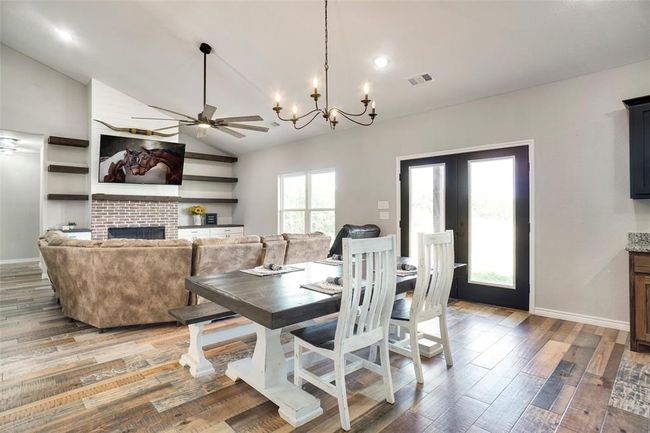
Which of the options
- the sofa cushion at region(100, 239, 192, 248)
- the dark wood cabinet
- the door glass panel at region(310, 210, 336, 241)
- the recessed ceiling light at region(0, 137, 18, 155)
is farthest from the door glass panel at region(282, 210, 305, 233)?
the recessed ceiling light at region(0, 137, 18, 155)

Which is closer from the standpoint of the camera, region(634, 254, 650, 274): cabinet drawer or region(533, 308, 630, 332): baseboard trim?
region(634, 254, 650, 274): cabinet drawer

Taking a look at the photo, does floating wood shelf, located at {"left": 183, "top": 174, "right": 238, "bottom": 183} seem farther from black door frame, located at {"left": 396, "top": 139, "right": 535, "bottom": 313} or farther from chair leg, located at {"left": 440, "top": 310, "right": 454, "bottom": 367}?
chair leg, located at {"left": 440, "top": 310, "right": 454, "bottom": 367}

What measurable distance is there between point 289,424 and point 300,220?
523cm

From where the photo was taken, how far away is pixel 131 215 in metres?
6.34

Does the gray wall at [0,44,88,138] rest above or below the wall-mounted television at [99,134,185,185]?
above

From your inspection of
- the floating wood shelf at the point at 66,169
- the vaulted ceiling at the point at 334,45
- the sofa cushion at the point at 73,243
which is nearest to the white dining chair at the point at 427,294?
the vaulted ceiling at the point at 334,45

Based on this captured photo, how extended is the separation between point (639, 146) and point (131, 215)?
24.0ft

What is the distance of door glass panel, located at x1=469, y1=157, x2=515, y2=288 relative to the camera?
412 centimetres

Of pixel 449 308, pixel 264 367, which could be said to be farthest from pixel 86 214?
pixel 449 308

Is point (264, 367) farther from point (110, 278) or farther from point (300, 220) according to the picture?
point (300, 220)

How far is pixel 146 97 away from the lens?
627cm

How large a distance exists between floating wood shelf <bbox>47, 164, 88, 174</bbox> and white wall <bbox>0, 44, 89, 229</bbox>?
0.21 m

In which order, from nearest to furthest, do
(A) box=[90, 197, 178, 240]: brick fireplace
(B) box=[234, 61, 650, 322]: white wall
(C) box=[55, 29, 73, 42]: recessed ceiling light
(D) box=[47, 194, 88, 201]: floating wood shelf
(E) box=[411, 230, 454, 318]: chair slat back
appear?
(E) box=[411, 230, 454, 318]: chair slat back < (B) box=[234, 61, 650, 322]: white wall < (C) box=[55, 29, 73, 42]: recessed ceiling light < (A) box=[90, 197, 178, 240]: brick fireplace < (D) box=[47, 194, 88, 201]: floating wood shelf

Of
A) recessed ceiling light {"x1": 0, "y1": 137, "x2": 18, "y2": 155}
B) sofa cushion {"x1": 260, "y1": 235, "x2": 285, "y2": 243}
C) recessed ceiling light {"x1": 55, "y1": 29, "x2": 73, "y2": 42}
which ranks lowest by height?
sofa cushion {"x1": 260, "y1": 235, "x2": 285, "y2": 243}
